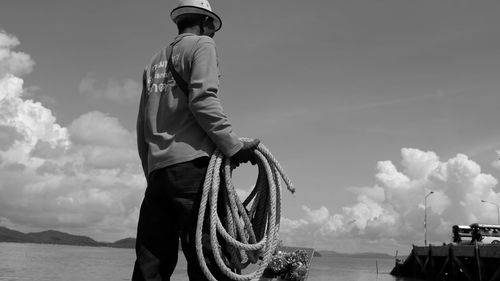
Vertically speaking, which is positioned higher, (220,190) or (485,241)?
(485,241)

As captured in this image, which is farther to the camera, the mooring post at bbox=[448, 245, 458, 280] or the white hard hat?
the mooring post at bbox=[448, 245, 458, 280]

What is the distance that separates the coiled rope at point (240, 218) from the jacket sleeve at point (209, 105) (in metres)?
0.12

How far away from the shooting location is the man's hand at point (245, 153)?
3654 mm

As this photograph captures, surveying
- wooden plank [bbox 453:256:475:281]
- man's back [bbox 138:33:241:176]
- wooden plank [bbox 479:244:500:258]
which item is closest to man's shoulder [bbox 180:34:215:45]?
man's back [bbox 138:33:241:176]

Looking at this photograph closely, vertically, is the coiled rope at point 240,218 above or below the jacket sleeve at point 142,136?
below

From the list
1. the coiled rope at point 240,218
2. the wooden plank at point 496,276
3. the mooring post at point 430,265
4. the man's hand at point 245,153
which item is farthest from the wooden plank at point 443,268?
the man's hand at point 245,153

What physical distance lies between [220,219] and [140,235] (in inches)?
23.1

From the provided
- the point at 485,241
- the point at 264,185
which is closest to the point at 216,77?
the point at 264,185

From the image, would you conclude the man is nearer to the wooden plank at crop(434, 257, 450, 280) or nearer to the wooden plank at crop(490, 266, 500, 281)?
the wooden plank at crop(490, 266, 500, 281)

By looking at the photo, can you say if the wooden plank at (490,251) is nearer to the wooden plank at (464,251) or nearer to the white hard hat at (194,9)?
the wooden plank at (464,251)

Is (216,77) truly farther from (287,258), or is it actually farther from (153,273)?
(287,258)

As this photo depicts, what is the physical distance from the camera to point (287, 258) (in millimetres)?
8766

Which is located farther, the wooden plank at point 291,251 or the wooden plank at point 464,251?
the wooden plank at point 464,251

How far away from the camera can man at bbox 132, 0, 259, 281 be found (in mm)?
3443
